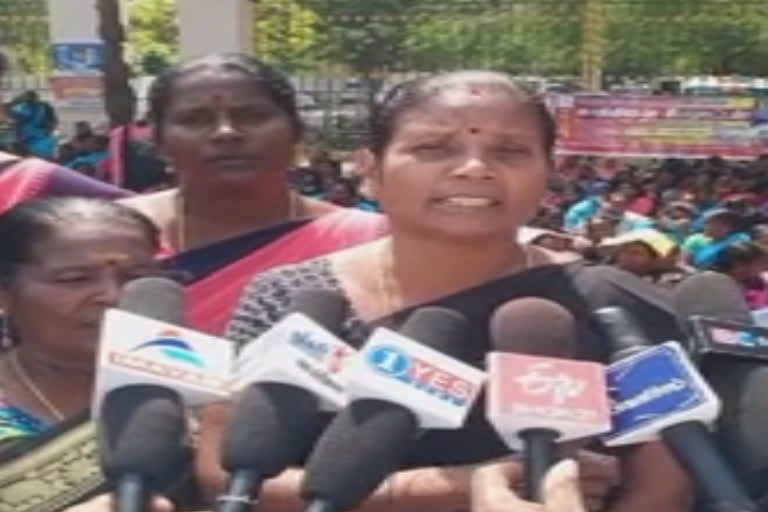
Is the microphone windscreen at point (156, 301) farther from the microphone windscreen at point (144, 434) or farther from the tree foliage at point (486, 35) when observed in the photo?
the tree foliage at point (486, 35)

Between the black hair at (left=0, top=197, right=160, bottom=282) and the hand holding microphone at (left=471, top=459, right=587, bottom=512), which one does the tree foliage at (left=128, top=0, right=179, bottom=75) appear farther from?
the hand holding microphone at (left=471, top=459, right=587, bottom=512)

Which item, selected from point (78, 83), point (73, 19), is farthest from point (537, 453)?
point (73, 19)

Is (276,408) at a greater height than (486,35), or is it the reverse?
(276,408)

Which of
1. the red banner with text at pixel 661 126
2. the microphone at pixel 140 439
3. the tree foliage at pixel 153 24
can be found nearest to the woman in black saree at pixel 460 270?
the microphone at pixel 140 439

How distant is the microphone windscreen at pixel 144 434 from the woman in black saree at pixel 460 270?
0.66 ft

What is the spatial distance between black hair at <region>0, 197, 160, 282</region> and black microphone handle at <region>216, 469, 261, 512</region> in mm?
720

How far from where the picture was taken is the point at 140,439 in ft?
5.56

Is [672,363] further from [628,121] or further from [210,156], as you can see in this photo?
[628,121]

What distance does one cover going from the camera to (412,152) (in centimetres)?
210

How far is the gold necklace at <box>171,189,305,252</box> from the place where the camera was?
10.5 feet

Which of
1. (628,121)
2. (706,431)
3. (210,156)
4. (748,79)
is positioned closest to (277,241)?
(210,156)

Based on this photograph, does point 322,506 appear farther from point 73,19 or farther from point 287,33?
point 287,33

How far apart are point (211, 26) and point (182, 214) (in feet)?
37.2

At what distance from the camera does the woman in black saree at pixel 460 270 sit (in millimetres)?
1902
